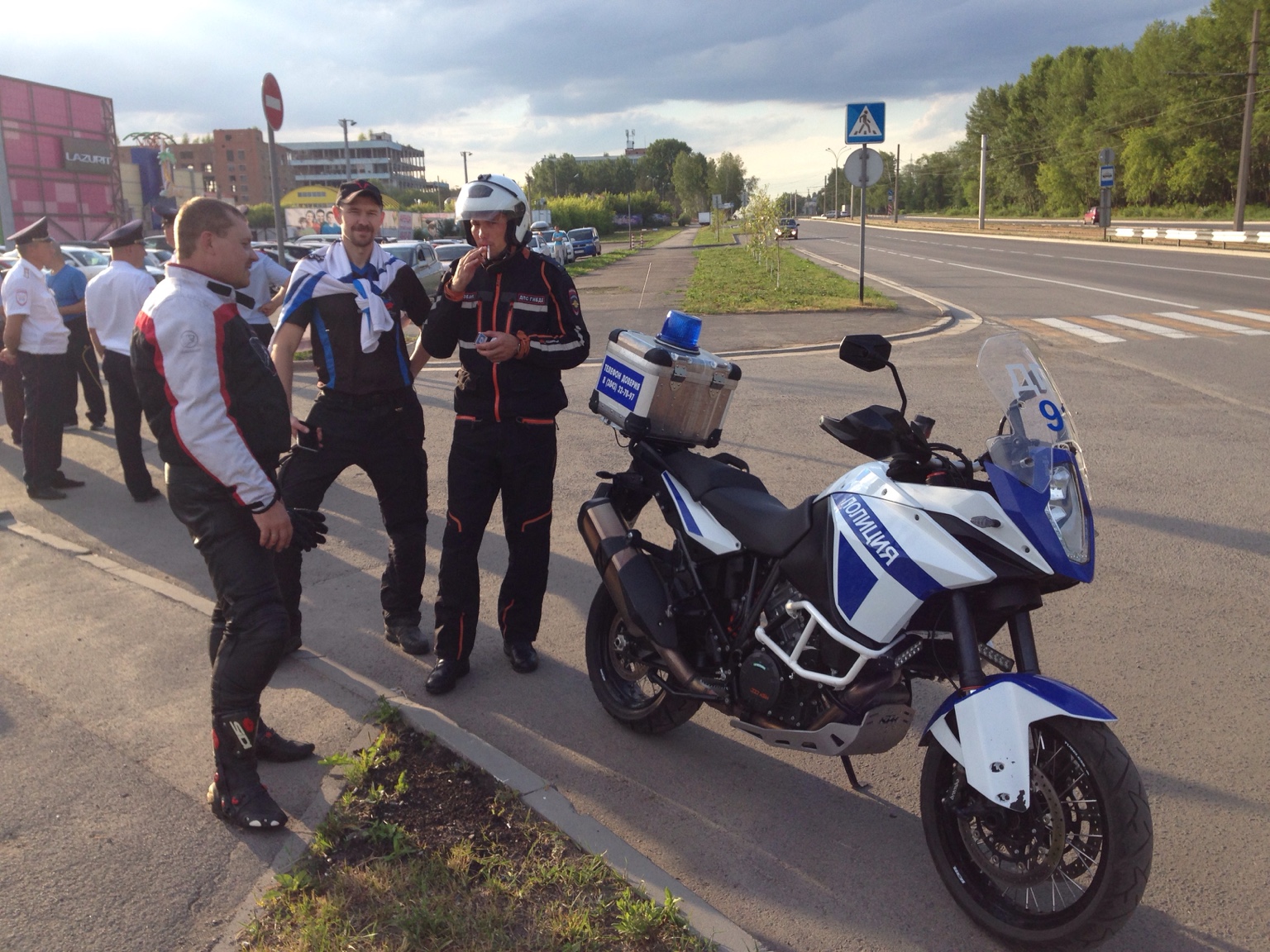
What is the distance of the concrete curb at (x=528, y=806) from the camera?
2787mm

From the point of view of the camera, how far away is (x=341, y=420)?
15.0 feet

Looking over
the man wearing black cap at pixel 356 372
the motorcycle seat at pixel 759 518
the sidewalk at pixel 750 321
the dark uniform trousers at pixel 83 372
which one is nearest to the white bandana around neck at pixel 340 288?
the man wearing black cap at pixel 356 372

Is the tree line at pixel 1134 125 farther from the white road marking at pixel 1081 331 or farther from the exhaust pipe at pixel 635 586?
the exhaust pipe at pixel 635 586

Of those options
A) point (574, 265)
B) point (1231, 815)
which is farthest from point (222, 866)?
point (574, 265)

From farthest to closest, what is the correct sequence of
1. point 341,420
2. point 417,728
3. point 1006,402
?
1. point 341,420
2. point 417,728
3. point 1006,402

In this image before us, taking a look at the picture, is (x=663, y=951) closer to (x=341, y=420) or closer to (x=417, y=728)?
(x=417, y=728)

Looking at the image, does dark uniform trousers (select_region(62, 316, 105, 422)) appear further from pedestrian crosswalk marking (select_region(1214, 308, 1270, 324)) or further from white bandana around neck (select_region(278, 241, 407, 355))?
pedestrian crosswalk marking (select_region(1214, 308, 1270, 324))

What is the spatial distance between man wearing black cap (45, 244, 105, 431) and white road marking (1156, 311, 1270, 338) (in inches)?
558

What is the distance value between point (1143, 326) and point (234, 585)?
1514 centimetres

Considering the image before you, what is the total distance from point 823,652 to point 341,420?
2570mm

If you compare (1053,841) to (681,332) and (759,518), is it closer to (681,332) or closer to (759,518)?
(759,518)

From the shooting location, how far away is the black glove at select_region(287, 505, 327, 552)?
368cm

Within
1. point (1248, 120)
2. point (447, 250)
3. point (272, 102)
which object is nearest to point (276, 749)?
point (272, 102)

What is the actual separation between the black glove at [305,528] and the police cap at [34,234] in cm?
582
